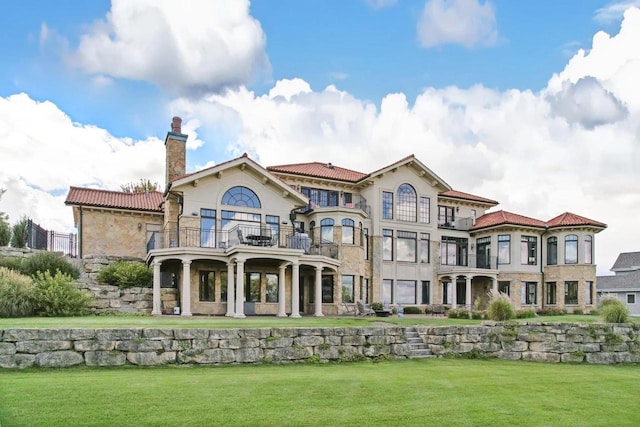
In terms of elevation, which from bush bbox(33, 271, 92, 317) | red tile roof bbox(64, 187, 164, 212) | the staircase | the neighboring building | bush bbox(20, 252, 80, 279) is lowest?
the neighboring building

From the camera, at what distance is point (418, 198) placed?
114 feet

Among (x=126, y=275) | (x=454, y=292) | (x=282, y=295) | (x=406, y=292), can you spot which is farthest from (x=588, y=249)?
(x=126, y=275)

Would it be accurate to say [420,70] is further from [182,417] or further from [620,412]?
[182,417]

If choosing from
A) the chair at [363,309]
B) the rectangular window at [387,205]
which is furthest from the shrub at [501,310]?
the rectangular window at [387,205]

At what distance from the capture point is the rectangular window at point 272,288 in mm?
27234

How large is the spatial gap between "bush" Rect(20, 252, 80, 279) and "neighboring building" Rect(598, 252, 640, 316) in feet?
130

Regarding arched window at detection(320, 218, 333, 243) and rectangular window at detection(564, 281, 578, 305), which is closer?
arched window at detection(320, 218, 333, 243)

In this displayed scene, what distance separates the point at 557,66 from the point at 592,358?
1179cm

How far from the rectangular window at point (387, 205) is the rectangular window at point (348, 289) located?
19.2 ft

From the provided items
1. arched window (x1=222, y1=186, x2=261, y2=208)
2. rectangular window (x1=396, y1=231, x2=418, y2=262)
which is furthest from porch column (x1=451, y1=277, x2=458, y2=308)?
A: arched window (x1=222, y1=186, x2=261, y2=208)

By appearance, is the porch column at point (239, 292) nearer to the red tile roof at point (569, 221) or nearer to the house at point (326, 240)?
the house at point (326, 240)

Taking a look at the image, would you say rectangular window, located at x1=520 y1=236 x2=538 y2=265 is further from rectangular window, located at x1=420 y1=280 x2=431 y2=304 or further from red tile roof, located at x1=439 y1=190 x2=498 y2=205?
rectangular window, located at x1=420 y1=280 x2=431 y2=304

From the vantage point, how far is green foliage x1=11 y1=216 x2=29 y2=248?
27.9 m

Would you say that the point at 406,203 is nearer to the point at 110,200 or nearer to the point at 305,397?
the point at 110,200
